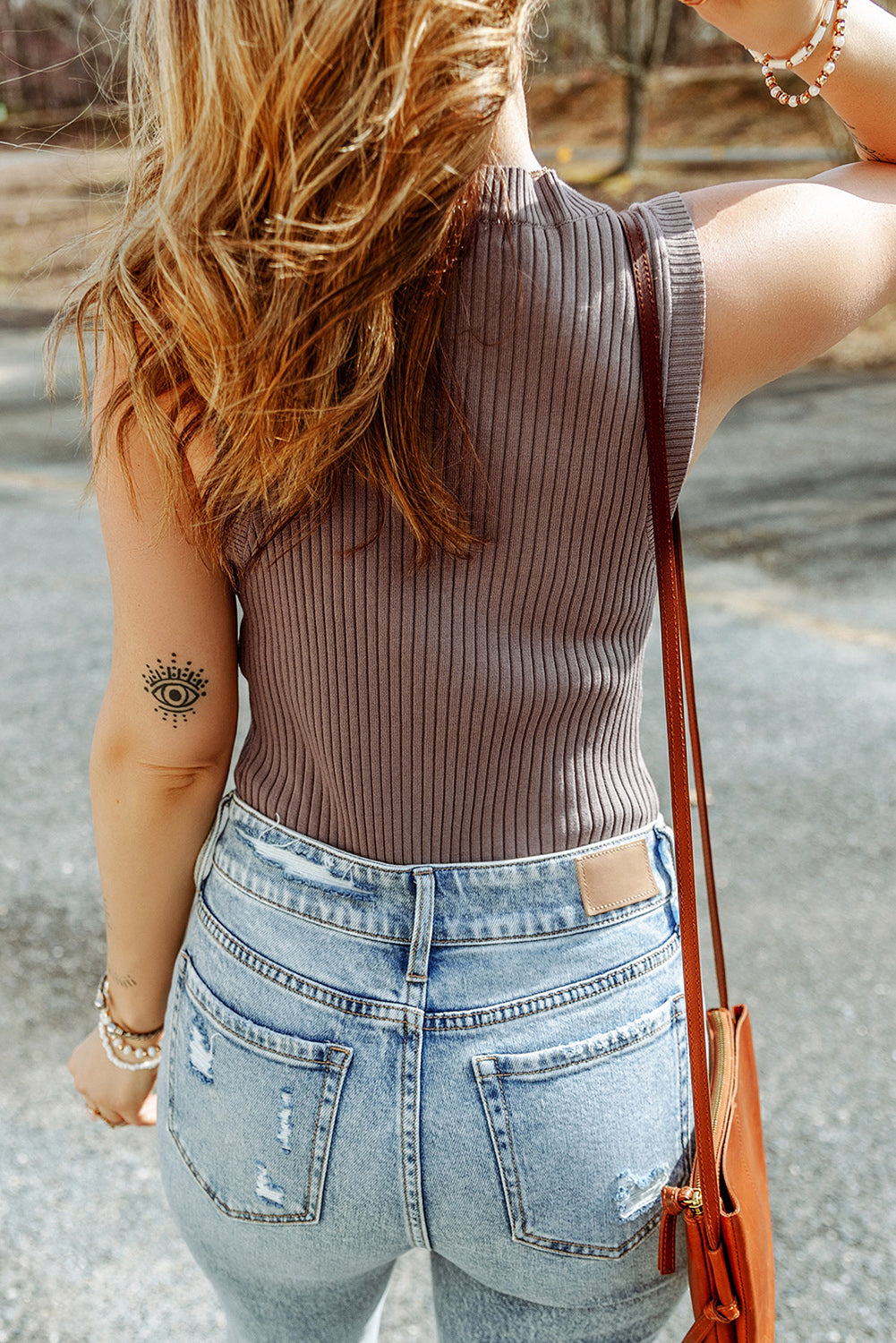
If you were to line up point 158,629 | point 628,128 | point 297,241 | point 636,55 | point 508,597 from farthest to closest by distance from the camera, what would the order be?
point 628,128 → point 636,55 → point 158,629 → point 508,597 → point 297,241

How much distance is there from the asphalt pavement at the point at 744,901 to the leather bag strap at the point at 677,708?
56 cm

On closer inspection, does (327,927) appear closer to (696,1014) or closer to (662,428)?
(696,1014)

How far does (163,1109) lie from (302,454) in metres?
0.65

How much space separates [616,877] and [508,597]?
267mm

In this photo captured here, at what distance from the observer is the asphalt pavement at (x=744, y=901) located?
6.93 ft

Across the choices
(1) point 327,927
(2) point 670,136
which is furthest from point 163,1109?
(2) point 670,136

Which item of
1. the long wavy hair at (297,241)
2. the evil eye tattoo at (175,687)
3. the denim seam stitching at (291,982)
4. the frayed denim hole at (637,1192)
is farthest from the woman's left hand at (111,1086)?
the long wavy hair at (297,241)

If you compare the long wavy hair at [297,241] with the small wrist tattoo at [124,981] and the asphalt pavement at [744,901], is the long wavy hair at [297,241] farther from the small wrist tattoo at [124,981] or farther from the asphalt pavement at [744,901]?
the small wrist tattoo at [124,981]

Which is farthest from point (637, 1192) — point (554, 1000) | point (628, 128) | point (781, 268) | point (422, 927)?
point (628, 128)

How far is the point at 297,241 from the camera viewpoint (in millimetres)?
833

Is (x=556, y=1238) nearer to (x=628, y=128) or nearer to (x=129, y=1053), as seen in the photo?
(x=129, y=1053)

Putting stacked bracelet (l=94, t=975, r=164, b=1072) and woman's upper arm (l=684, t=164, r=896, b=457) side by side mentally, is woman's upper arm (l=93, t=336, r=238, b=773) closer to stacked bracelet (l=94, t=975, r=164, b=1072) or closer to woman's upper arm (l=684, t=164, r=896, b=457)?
stacked bracelet (l=94, t=975, r=164, b=1072)

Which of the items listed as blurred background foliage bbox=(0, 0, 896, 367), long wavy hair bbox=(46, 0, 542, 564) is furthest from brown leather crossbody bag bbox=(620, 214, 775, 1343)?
blurred background foliage bbox=(0, 0, 896, 367)

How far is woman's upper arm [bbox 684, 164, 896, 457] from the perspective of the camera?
91 cm
